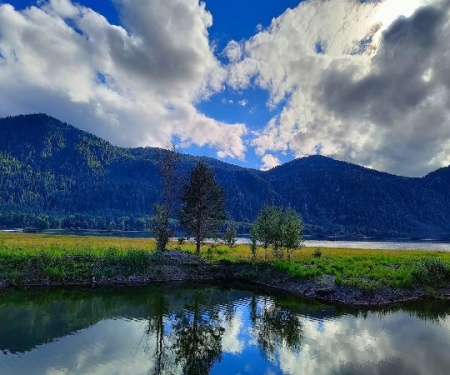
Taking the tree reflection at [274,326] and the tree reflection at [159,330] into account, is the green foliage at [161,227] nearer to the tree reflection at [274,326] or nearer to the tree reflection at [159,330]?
the tree reflection at [159,330]

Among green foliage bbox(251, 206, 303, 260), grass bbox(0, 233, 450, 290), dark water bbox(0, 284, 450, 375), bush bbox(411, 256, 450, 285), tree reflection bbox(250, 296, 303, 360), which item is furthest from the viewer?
green foliage bbox(251, 206, 303, 260)

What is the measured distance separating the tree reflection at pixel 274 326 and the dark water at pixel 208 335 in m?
0.09

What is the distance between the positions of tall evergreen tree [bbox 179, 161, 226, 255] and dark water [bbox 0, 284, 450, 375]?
94.2ft

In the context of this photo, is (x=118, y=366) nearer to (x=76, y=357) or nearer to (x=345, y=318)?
(x=76, y=357)

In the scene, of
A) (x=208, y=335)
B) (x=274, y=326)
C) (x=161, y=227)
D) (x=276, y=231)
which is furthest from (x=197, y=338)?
(x=276, y=231)

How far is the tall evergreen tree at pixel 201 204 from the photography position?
68.5 meters

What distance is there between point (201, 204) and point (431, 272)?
4105 centimetres

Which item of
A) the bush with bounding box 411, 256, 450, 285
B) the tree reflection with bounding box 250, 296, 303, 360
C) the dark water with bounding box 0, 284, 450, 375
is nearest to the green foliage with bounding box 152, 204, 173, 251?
the dark water with bounding box 0, 284, 450, 375

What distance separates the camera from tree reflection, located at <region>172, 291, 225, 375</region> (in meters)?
21.9

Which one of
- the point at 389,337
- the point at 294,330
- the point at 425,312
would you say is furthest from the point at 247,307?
the point at 425,312

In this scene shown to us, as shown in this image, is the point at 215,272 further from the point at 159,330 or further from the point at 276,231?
the point at 159,330

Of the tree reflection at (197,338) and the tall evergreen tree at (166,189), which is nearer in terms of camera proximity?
the tree reflection at (197,338)

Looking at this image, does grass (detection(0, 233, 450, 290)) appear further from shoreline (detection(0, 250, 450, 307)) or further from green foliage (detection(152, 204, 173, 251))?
green foliage (detection(152, 204, 173, 251))

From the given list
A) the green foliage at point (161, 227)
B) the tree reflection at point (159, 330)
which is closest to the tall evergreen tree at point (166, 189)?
the green foliage at point (161, 227)
